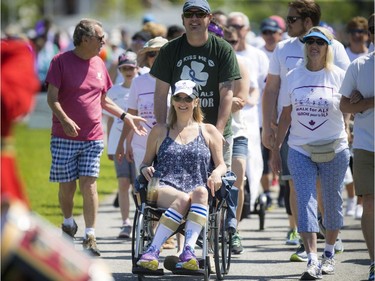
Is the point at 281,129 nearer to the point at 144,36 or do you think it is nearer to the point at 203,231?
the point at 203,231

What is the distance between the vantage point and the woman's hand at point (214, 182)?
9078 millimetres

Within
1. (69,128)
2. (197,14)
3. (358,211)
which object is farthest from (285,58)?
(358,211)

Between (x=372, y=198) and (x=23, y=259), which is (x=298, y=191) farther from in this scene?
(x=23, y=259)

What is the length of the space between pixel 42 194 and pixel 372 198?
26.3 ft

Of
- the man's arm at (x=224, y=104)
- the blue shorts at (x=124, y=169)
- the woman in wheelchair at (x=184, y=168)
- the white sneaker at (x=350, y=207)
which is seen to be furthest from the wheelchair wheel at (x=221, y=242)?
the white sneaker at (x=350, y=207)

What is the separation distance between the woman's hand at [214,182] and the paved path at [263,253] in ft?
3.00

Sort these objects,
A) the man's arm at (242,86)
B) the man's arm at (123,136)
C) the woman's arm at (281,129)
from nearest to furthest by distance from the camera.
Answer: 1. the woman's arm at (281,129)
2. the man's arm at (242,86)
3. the man's arm at (123,136)

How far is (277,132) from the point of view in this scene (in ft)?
33.6

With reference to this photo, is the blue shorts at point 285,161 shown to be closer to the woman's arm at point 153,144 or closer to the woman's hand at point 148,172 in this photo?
the woman's arm at point 153,144

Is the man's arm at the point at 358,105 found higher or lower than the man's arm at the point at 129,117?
higher

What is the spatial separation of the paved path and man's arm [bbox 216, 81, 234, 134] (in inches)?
50.0

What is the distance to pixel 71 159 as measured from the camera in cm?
1062

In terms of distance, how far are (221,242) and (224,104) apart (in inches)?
45.4

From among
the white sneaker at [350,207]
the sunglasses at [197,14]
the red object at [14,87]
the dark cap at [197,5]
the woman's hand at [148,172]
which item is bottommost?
the white sneaker at [350,207]
